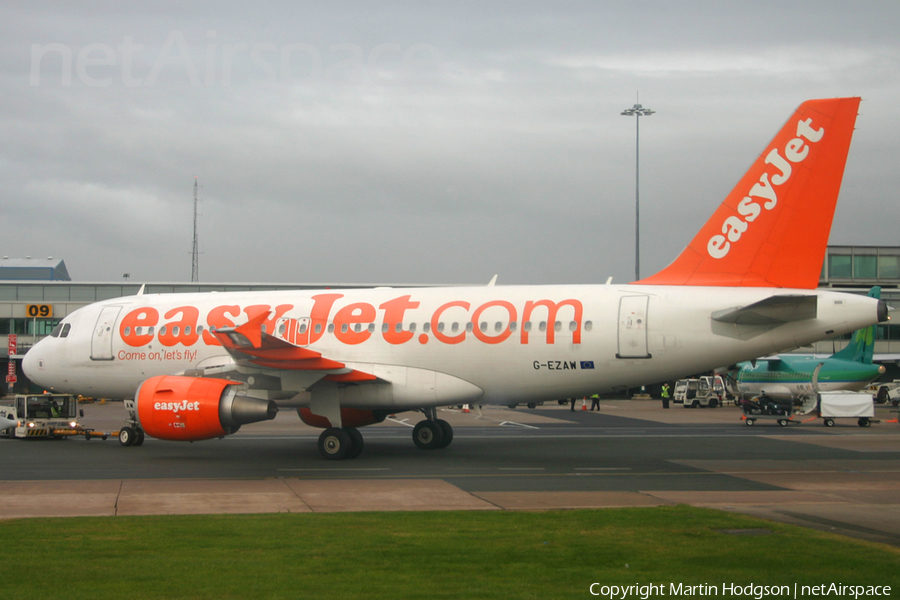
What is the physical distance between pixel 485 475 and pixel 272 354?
5438mm

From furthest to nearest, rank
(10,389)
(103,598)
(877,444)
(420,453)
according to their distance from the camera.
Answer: (10,389), (877,444), (420,453), (103,598)

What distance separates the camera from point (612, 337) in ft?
59.2

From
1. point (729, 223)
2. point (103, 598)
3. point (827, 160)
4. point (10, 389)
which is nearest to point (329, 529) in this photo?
point (103, 598)

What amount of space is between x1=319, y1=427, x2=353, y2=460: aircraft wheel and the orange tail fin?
9.01 meters

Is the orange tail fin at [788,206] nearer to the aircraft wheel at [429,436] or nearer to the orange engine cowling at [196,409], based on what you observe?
the aircraft wheel at [429,436]

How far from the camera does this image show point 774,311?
54.4ft

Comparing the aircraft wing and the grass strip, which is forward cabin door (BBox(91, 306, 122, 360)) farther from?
the grass strip

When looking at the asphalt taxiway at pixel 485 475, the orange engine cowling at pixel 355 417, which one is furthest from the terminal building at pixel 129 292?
the orange engine cowling at pixel 355 417

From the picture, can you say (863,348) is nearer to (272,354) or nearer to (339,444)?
(339,444)

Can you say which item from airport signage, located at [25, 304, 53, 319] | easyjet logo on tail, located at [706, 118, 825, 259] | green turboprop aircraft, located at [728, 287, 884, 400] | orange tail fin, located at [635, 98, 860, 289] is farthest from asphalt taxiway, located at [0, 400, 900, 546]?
airport signage, located at [25, 304, 53, 319]

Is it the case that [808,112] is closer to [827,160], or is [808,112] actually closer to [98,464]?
[827,160]

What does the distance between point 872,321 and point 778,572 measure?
1057cm

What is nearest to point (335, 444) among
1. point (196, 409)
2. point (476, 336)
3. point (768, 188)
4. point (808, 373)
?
point (196, 409)

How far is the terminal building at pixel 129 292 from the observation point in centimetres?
5328
